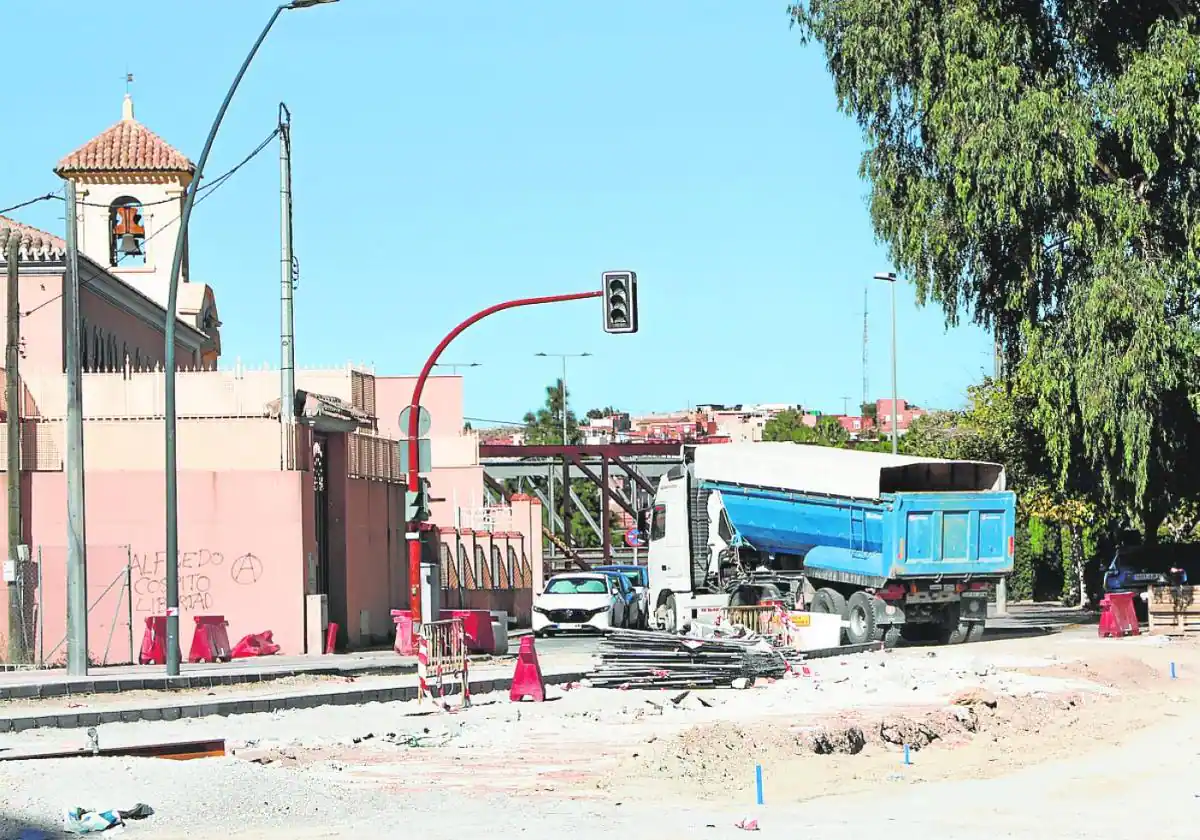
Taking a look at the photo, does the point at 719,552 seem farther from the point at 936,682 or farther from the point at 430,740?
the point at 430,740

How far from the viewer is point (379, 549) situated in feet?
125

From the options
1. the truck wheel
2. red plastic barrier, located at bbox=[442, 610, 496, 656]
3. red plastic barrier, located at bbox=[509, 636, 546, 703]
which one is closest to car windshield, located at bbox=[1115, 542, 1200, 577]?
the truck wheel

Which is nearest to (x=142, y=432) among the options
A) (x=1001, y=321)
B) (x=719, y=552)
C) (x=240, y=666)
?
(x=240, y=666)

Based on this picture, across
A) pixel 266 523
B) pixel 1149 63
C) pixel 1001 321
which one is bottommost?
pixel 266 523

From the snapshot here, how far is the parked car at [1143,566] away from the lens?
128 feet

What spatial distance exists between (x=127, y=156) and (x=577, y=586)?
67.4ft

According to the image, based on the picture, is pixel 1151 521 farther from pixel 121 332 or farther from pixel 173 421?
pixel 121 332

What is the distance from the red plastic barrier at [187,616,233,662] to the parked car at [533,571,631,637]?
959cm

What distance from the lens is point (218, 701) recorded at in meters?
21.3

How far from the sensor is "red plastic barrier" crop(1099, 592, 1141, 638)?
108 ft

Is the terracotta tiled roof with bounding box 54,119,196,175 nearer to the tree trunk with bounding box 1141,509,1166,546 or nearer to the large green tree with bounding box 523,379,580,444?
the tree trunk with bounding box 1141,509,1166,546

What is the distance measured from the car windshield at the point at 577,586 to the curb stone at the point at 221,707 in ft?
48.0

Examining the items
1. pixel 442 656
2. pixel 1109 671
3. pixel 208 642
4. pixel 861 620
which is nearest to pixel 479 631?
pixel 208 642

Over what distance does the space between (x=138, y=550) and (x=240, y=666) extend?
482 centimetres
